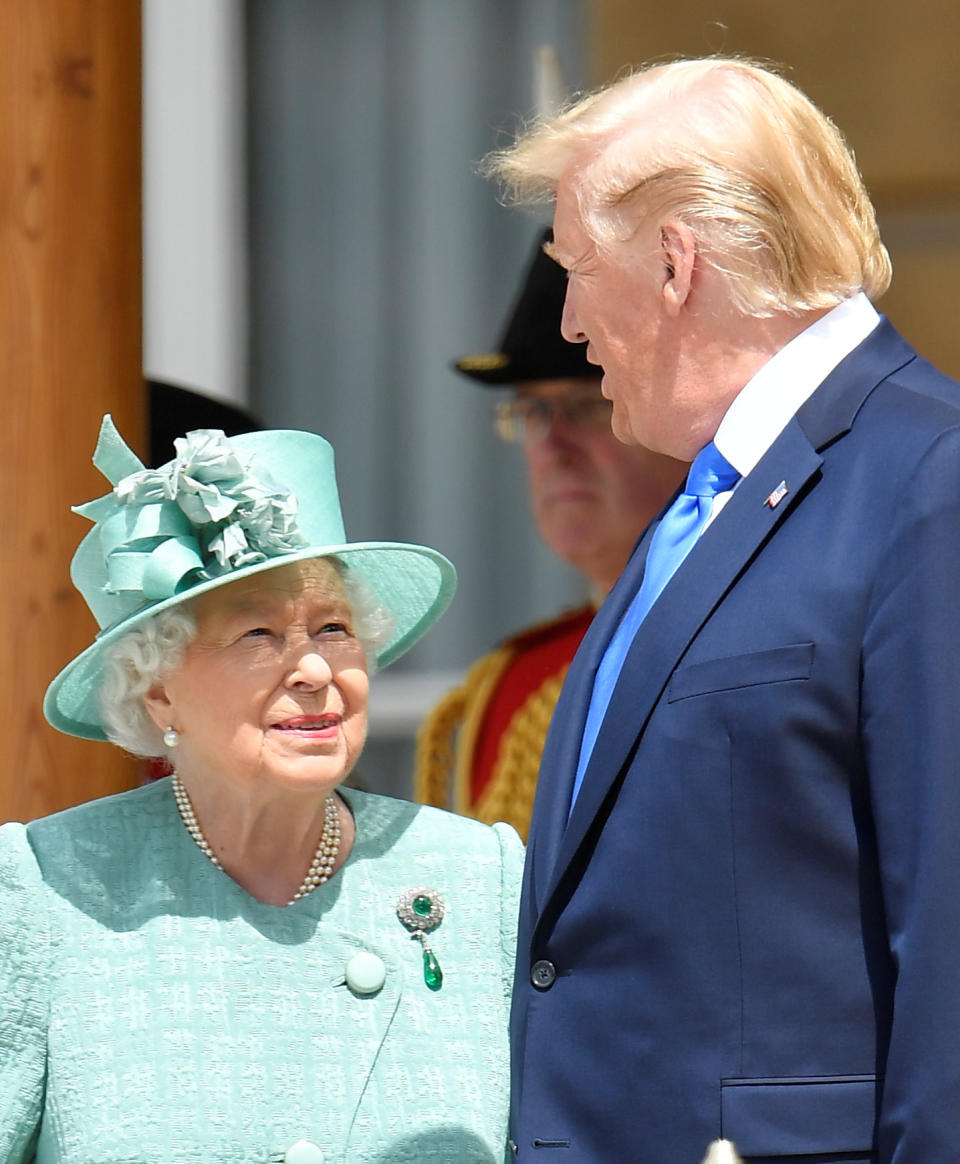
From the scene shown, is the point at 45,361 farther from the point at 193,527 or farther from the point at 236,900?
the point at 236,900

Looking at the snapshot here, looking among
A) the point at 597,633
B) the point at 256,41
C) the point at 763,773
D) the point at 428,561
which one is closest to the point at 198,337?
the point at 256,41

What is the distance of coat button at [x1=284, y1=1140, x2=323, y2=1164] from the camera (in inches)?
83.9

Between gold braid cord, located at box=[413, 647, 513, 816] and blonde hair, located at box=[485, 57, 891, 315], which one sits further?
gold braid cord, located at box=[413, 647, 513, 816]

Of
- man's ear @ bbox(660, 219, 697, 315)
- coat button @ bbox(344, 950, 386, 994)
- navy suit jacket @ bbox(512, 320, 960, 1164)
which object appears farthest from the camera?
coat button @ bbox(344, 950, 386, 994)

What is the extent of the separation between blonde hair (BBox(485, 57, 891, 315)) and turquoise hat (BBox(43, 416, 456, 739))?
1.70 feet

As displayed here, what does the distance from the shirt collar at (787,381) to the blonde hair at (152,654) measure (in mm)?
570

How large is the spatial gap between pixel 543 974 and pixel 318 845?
473 mm

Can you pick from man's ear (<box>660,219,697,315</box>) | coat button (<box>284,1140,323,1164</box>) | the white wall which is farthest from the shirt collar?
the white wall

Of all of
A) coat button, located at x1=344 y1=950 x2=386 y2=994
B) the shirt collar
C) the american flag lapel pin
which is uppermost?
the shirt collar

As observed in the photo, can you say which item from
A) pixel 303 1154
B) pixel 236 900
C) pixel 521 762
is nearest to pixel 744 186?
pixel 236 900

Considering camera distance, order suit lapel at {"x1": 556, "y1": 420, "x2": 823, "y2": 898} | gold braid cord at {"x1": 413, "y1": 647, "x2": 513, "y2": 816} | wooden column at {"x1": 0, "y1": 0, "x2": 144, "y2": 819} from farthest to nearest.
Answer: gold braid cord at {"x1": 413, "y1": 647, "x2": 513, "y2": 816}, wooden column at {"x1": 0, "y1": 0, "x2": 144, "y2": 819}, suit lapel at {"x1": 556, "y1": 420, "x2": 823, "y2": 898}

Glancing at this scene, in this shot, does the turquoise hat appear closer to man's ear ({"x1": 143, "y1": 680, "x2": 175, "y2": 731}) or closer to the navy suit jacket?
man's ear ({"x1": 143, "y1": 680, "x2": 175, "y2": 731})

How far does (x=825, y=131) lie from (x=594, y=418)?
5.27 feet

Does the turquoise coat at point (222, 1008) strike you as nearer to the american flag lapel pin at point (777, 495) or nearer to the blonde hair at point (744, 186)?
the american flag lapel pin at point (777, 495)
